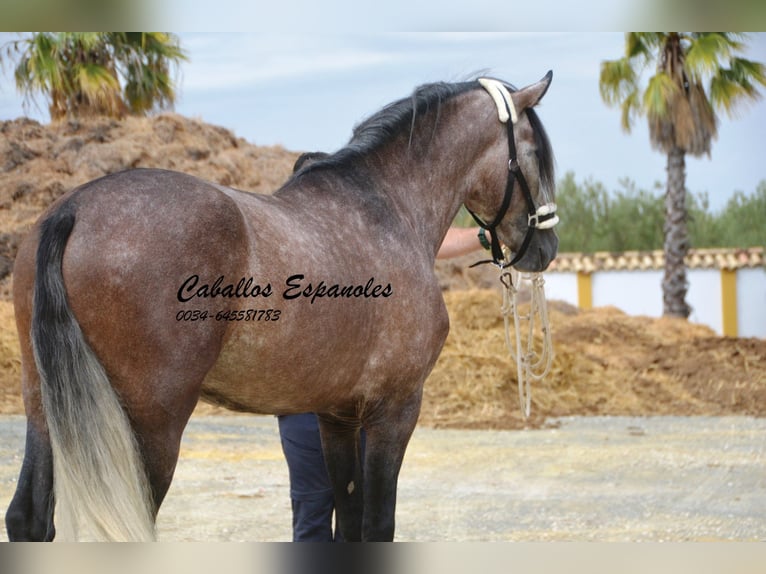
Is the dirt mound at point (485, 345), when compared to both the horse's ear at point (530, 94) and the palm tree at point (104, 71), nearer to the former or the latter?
the palm tree at point (104, 71)

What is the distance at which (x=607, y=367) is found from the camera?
296 inches

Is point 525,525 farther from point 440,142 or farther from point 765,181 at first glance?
point 765,181

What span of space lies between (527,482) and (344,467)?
9.71 ft

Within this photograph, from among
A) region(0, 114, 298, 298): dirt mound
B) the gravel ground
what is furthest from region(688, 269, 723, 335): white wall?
region(0, 114, 298, 298): dirt mound

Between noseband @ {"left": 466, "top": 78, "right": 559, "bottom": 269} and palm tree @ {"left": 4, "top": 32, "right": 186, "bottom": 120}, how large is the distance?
439 centimetres

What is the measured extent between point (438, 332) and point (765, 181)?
5.79 meters

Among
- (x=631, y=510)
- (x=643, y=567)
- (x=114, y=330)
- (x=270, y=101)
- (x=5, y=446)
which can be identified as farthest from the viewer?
(x=270, y=101)

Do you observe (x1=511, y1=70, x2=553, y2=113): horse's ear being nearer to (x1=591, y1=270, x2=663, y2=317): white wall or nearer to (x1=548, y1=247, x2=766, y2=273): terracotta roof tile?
(x1=548, y1=247, x2=766, y2=273): terracotta roof tile

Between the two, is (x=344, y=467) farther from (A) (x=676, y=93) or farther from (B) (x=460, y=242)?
(A) (x=676, y=93)

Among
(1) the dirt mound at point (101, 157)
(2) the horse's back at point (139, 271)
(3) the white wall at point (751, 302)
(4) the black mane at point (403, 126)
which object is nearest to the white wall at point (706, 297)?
(3) the white wall at point (751, 302)

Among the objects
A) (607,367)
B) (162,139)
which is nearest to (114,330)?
(607,367)

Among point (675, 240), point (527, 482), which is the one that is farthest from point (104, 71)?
point (675, 240)

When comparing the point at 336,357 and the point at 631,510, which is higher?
the point at 336,357

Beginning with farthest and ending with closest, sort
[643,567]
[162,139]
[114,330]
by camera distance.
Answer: [162,139], [643,567], [114,330]
